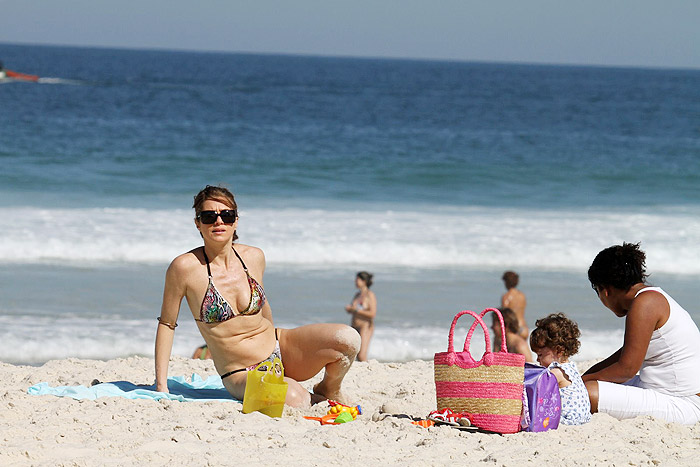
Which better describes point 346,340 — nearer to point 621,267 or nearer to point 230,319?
point 230,319

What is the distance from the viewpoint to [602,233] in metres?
14.3

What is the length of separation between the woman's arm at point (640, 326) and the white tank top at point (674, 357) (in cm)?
6

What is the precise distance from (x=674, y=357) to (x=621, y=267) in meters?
0.58

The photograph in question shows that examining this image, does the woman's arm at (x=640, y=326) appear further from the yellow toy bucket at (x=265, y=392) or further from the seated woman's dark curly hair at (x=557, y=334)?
the yellow toy bucket at (x=265, y=392)

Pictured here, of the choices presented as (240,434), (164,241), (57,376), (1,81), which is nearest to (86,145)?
(164,241)

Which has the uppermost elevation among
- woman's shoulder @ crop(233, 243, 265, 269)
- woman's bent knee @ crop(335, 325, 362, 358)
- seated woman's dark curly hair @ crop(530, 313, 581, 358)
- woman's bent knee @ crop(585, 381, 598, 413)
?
woman's shoulder @ crop(233, 243, 265, 269)

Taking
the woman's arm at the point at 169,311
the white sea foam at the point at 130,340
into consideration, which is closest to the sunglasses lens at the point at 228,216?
the woman's arm at the point at 169,311

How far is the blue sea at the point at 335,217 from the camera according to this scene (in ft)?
29.5

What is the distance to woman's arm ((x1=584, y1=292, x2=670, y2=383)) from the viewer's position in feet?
14.3

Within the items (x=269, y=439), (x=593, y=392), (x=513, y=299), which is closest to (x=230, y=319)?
(x=269, y=439)

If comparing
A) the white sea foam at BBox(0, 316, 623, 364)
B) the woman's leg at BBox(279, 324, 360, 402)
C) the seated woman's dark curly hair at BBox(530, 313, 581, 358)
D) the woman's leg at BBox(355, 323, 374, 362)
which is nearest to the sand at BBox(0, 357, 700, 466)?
the woman's leg at BBox(279, 324, 360, 402)

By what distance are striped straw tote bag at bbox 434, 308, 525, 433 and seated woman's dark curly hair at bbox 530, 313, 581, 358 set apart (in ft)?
0.96

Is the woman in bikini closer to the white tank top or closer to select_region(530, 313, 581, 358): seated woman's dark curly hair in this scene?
select_region(530, 313, 581, 358): seated woman's dark curly hair

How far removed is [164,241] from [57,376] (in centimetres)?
697
